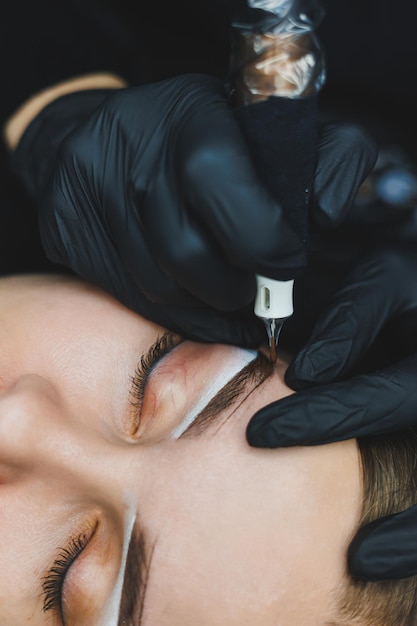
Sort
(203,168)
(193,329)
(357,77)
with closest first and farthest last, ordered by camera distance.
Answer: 1. (203,168)
2. (193,329)
3. (357,77)

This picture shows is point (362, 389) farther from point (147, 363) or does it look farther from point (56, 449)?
point (56, 449)

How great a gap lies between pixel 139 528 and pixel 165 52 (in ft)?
4.71

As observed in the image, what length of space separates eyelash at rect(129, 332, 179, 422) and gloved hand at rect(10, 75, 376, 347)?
1.2 inches

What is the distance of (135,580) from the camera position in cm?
108

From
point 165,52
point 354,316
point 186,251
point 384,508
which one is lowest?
point 384,508

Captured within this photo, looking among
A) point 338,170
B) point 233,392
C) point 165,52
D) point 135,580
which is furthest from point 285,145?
point 165,52

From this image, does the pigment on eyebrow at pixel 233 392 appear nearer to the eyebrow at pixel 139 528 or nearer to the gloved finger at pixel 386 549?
the eyebrow at pixel 139 528

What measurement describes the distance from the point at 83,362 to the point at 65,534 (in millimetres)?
301

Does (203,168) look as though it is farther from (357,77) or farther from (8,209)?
(8,209)

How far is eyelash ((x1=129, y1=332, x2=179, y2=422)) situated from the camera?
3.79 ft

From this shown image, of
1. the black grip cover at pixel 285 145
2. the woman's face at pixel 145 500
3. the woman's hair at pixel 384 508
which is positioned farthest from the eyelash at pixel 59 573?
the black grip cover at pixel 285 145

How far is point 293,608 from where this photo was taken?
108cm

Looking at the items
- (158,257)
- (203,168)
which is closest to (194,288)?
(158,257)

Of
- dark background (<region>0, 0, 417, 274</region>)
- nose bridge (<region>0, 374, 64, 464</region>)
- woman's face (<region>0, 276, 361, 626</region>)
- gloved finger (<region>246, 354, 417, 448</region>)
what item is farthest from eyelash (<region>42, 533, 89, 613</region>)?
dark background (<region>0, 0, 417, 274</region>)
